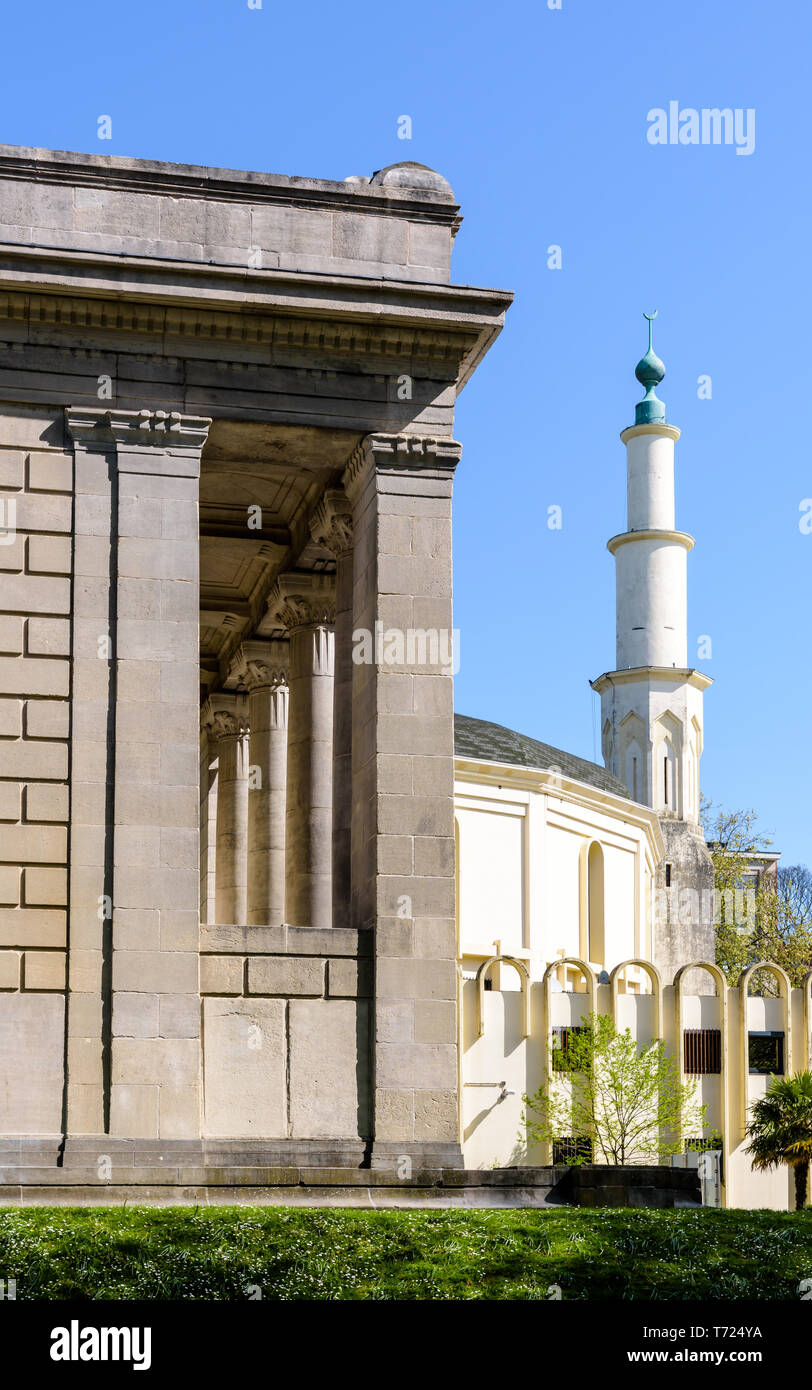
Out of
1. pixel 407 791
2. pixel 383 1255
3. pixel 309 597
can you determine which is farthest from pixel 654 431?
pixel 383 1255

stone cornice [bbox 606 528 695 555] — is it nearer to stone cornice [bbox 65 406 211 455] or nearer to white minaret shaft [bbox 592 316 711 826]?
white minaret shaft [bbox 592 316 711 826]

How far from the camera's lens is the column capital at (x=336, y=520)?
32.5 m

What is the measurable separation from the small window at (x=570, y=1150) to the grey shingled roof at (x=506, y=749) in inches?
736

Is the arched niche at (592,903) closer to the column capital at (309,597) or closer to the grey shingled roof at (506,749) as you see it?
the grey shingled roof at (506,749)

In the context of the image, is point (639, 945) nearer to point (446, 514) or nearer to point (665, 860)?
point (665, 860)

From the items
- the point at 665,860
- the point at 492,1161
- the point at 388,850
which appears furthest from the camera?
the point at 665,860

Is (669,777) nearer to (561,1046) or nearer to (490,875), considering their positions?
(490,875)

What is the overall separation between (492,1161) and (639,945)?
92.8 feet

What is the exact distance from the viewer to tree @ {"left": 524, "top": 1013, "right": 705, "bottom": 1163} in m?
49.5

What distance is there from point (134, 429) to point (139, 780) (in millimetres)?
5340

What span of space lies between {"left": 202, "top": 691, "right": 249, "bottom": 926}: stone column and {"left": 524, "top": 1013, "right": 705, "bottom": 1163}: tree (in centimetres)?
969

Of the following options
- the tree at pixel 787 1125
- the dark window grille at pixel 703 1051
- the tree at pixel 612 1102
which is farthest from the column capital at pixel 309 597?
the dark window grille at pixel 703 1051
